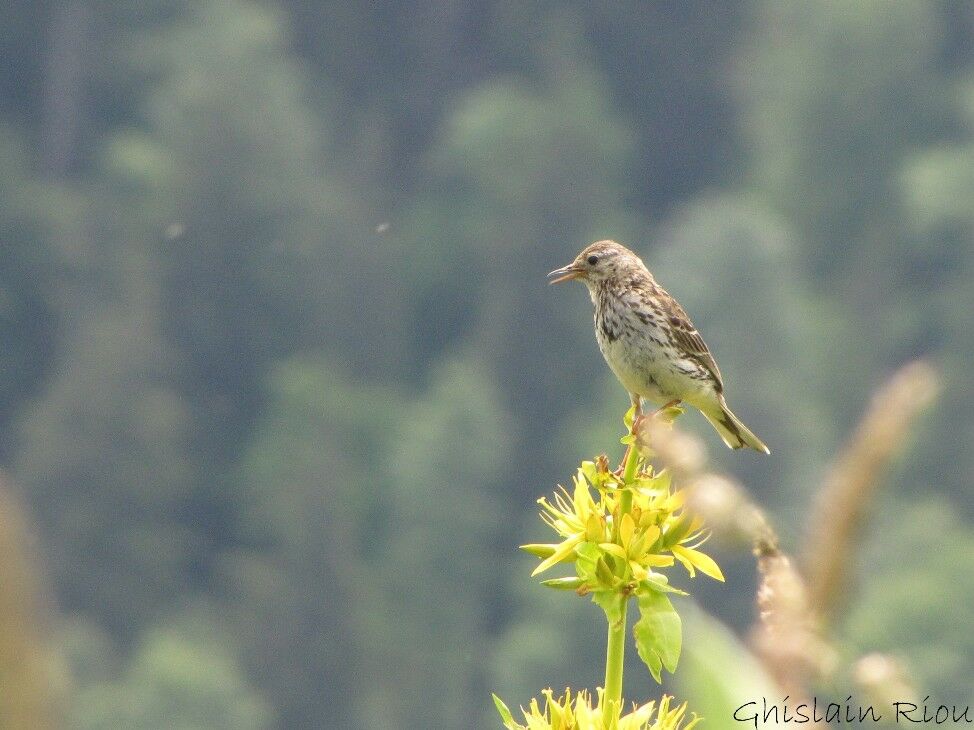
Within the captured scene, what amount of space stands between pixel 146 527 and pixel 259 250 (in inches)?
583

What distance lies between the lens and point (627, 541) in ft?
12.0

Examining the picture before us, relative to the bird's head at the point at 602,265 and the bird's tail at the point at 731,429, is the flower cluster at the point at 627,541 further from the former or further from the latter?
the bird's head at the point at 602,265

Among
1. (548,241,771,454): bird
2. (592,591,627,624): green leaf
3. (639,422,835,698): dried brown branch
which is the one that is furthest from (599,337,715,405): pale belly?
(639,422,835,698): dried brown branch

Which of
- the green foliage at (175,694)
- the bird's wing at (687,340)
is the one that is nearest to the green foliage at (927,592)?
the green foliage at (175,694)

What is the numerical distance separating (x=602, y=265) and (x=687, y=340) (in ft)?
2.16

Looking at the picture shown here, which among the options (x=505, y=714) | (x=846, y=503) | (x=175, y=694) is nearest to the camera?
(x=846, y=503)

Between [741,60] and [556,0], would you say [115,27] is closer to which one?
[556,0]

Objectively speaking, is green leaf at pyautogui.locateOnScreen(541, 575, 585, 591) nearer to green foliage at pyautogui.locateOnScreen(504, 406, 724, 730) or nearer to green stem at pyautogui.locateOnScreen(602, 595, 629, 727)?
green foliage at pyautogui.locateOnScreen(504, 406, 724, 730)

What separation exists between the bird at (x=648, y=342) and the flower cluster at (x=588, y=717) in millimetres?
3568

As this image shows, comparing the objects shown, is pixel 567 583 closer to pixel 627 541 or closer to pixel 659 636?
pixel 627 541

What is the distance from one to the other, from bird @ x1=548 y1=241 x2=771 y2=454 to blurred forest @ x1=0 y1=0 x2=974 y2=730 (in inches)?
2348

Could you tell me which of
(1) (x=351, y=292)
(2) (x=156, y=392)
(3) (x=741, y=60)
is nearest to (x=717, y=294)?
(1) (x=351, y=292)

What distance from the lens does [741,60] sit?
397 ft

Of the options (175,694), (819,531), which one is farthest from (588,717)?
(175,694)
